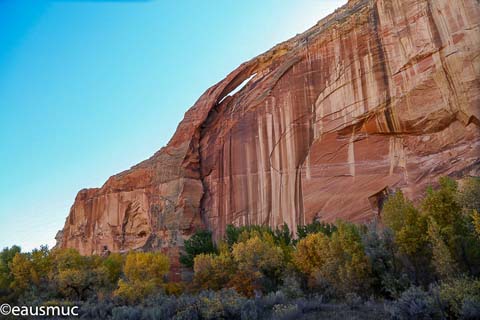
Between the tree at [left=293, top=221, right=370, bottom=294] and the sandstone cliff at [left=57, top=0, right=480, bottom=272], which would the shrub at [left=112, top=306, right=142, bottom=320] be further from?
the sandstone cliff at [left=57, top=0, right=480, bottom=272]

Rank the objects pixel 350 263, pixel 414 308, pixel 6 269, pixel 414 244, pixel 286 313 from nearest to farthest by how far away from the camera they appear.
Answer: pixel 414 308 → pixel 286 313 → pixel 414 244 → pixel 350 263 → pixel 6 269

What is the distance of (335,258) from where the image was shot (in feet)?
52.4

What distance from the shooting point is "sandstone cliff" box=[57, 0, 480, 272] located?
2388cm

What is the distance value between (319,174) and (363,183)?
3234 mm

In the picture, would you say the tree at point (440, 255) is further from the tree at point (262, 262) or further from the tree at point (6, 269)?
the tree at point (6, 269)

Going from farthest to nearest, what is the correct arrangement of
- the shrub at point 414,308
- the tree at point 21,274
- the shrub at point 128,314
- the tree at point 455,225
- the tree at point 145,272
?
the tree at point 21,274 → the tree at point 145,272 → the tree at point 455,225 → the shrub at point 128,314 → the shrub at point 414,308

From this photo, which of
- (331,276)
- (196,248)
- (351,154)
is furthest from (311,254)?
(196,248)

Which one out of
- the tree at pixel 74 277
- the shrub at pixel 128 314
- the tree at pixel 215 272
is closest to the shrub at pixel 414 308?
the shrub at pixel 128 314

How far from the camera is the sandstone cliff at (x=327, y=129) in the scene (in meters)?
23.9

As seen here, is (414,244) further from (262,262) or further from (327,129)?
(327,129)

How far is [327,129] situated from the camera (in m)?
29.0

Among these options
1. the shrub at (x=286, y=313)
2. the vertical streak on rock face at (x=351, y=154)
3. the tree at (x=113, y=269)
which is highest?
the vertical streak on rock face at (x=351, y=154)

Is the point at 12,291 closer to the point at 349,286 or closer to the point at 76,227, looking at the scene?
the point at 349,286

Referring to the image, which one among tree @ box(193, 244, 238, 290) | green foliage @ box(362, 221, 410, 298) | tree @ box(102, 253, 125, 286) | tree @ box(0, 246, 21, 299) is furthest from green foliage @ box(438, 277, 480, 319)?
tree @ box(0, 246, 21, 299)
